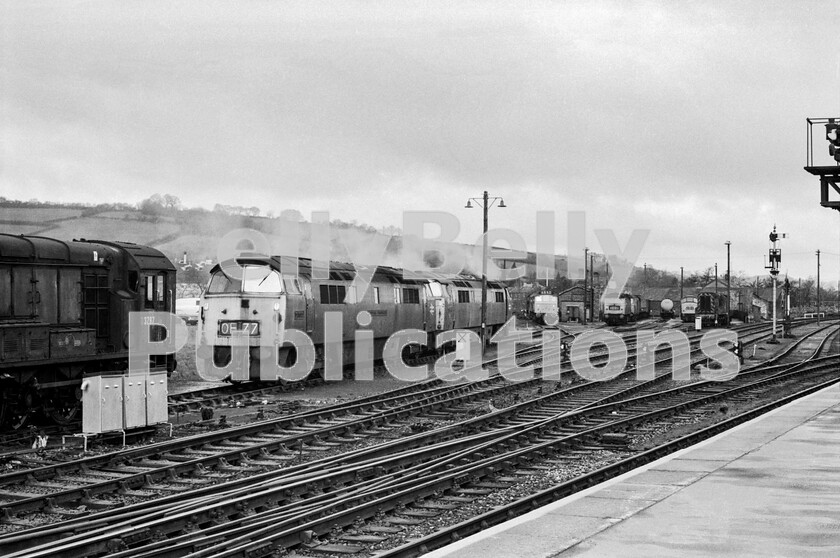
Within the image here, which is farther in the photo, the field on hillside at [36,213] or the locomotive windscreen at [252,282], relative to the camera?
the field on hillside at [36,213]

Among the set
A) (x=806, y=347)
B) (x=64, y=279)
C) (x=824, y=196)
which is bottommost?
(x=806, y=347)

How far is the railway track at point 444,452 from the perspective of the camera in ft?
33.9

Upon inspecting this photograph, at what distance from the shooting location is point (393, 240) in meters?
47.5

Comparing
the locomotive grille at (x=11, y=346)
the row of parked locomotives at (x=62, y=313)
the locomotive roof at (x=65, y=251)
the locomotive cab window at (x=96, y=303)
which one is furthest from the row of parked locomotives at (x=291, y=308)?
the locomotive grille at (x=11, y=346)

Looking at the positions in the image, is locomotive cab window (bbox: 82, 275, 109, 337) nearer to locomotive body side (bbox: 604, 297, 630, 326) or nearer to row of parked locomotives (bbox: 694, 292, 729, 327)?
locomotive body side (bbox: 604, 297, 630, 326)

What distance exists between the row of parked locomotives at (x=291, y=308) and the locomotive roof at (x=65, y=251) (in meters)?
2.86

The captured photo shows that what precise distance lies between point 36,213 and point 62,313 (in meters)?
56.2

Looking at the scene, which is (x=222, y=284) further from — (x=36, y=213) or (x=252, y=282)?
(x=36, y=213)

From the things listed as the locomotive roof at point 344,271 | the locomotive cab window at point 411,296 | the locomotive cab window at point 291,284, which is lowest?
the locomotive cab window at point 411,296

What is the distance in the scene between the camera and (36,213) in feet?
224

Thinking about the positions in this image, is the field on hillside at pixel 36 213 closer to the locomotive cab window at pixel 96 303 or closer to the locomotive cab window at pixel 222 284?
the locomotive cab window at pixel 222 284

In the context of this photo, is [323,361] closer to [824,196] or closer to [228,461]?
[228,461]

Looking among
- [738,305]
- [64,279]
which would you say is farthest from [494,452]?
[738,305]

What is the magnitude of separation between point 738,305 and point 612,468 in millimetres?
89107
